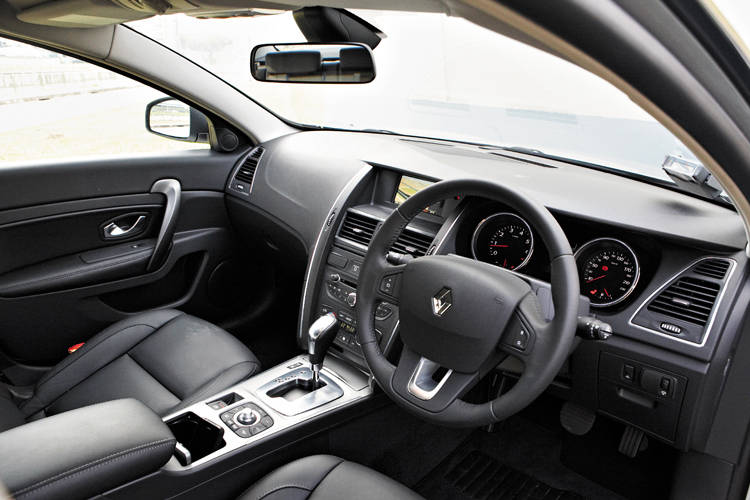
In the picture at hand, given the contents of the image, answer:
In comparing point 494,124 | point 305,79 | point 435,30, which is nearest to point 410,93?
point 435,30

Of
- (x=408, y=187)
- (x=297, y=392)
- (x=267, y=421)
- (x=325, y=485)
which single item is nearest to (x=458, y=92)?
(x=408, y=187)

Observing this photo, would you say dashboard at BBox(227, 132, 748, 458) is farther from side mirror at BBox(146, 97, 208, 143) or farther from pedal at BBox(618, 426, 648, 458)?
side mirror at BBox(146, 97, 208, 143)

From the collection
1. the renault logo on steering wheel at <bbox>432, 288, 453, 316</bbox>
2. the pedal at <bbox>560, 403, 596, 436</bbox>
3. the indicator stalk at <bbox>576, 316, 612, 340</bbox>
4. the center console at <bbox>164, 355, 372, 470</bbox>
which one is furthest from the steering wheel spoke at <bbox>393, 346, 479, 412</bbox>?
the pedal at <bbox>560, 403, 596, 436</bbox>

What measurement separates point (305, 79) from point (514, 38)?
1.64 metres

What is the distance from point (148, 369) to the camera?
6.38 ft

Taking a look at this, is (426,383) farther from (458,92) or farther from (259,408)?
(458,92)

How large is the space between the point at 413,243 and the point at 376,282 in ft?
1.30

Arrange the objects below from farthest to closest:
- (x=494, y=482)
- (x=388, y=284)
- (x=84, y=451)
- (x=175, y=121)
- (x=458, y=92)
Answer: (x=458, y=92), (x=175, y=121), (x=494, y=482), (x=388, y=284), (x=84, y=451)

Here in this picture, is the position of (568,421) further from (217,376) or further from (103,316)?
(103,316)

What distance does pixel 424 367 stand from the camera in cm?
145

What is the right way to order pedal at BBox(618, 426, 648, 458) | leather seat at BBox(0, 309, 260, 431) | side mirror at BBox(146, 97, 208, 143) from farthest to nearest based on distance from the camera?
side mirror at BBox(146, 97, 208, 143) → pedal at BBox(618, 426, 648, 458) → leather seat at BBox(0, 309, 260, 431)

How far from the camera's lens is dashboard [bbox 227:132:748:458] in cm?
146

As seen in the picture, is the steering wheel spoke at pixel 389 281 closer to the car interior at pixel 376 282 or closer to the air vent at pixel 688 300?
the car interior at pixel 376 282

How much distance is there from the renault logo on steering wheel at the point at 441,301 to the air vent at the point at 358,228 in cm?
73
